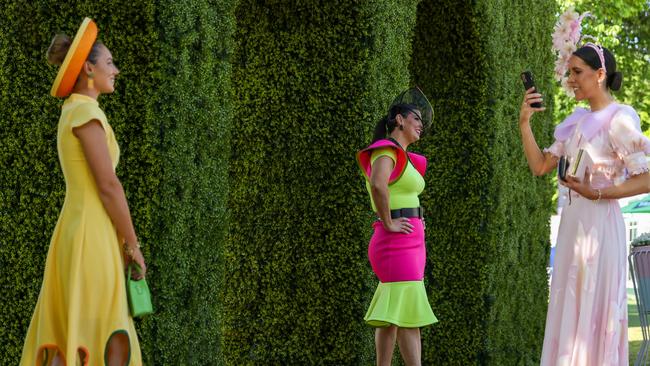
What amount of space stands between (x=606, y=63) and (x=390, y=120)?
1429 millimetres

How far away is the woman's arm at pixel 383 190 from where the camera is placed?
263 inches

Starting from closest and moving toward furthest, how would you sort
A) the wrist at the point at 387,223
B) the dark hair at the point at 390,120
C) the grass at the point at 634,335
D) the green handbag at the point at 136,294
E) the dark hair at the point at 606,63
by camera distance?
the green handbag at the point at 136,294 → the dark hair at the point at 606,63 → the wrist at the point at 387,223 → the dark hair at the point at 390,120 → the grass at the point at 634,335

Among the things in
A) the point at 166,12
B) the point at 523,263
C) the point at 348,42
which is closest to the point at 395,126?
the point at 348,42

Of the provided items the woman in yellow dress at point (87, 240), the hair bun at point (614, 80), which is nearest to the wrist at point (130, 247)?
the woman in yellow dress at point (87, 240)

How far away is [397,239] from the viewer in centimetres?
680

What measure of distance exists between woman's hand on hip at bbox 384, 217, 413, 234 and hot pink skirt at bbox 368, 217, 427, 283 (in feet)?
0.13

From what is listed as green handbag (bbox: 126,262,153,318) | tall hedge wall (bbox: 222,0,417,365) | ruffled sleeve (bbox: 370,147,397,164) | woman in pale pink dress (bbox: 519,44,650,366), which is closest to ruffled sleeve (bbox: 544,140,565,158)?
woman in pale pink dress (bbox: 519,44,650,366)

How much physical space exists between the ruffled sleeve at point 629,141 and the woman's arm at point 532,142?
1.67ft

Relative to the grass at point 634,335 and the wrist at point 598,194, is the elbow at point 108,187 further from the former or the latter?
the grass at point 634,335

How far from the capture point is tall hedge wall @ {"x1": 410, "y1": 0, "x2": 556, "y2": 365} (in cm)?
924

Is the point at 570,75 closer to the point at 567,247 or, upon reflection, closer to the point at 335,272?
the point at 567,247

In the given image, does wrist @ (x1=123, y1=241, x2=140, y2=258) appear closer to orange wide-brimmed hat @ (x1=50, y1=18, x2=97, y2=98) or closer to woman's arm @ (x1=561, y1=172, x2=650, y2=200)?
orange wide-brimmed hat @ (x1=50, y1=18, x2=97, y2=98)

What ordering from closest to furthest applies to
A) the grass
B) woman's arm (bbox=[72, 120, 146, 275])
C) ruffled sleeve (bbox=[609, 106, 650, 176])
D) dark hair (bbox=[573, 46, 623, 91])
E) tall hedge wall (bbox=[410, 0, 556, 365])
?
woman's arm (bbox=[72, 120, 146, 275])
ruffled sleeve (bbox=[609, 106, 650, 176])
dark hair (bbox=[573, 46, 623, 91])
tall hedge wall (bbox=[410, 0, 556, 365])
the grass

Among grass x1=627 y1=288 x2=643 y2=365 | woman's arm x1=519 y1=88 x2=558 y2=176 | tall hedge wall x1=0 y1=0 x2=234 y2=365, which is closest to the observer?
tall hedge wall x1=0 y1=0 x2=234 y2=365
